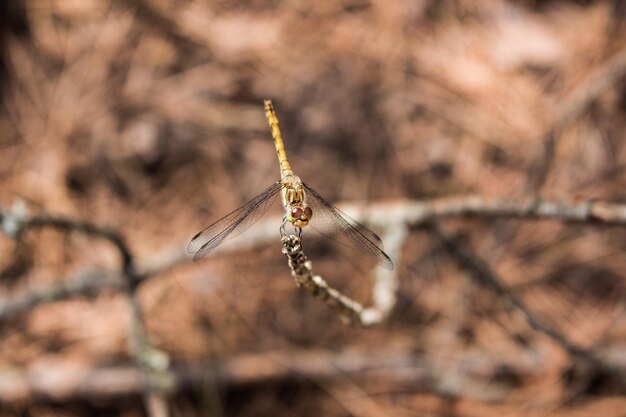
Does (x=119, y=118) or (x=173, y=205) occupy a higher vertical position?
(x=119, y=118)

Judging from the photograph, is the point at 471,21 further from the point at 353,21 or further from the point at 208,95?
the point at 208,95

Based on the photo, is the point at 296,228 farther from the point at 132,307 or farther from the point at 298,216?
the point at 132,307

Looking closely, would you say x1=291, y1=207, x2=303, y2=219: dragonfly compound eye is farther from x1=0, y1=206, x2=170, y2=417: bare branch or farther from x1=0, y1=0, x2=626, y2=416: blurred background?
x1=0, y1=0, x2=626, y2=416: blurred background

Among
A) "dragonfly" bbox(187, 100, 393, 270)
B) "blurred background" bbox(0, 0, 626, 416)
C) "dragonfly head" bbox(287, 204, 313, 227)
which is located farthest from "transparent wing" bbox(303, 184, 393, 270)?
"blurred background" bbox(0, 0, 626, 416)

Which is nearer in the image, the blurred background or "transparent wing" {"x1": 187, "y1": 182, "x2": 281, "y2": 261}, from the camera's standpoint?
"transparent wing" {"x1": 187, "y1": 182, "x2": 281, "y2": 261}

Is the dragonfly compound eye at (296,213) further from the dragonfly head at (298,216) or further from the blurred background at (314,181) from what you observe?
the blurred background at (314,181)

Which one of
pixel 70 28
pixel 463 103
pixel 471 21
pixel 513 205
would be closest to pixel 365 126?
pixel 463 103

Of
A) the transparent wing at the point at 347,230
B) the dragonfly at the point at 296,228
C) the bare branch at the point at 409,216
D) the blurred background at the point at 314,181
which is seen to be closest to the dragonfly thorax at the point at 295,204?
the dragonfly at the point at 296,228
